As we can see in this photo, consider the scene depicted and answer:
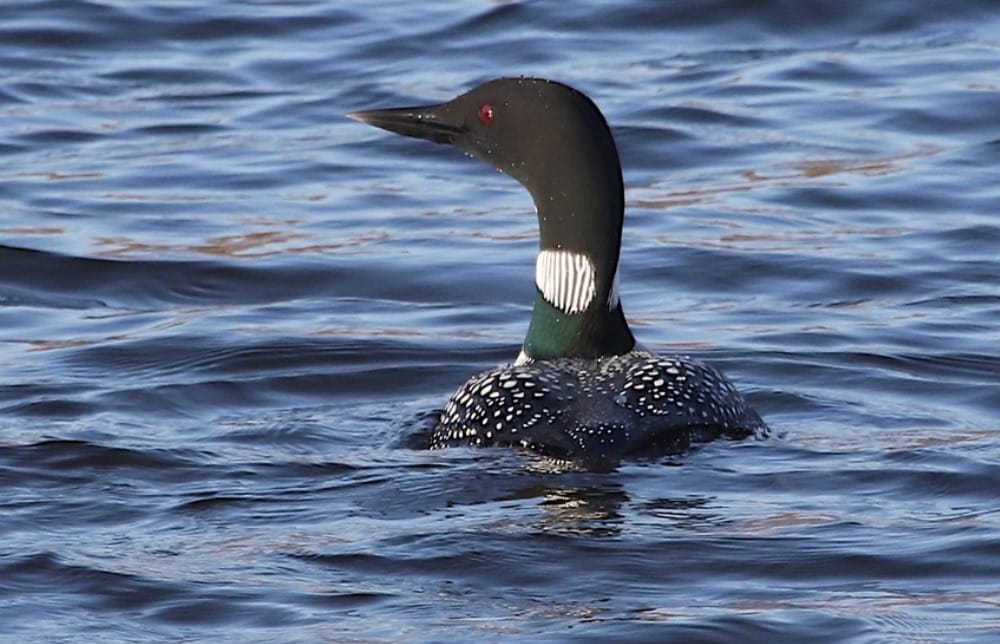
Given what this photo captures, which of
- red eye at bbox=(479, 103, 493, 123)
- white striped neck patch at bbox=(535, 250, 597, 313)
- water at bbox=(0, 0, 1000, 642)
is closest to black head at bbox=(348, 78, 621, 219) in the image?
red eye at bbox=(479, 103, 493, 123)

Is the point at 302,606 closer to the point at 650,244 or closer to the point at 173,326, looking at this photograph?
the point at 173,326

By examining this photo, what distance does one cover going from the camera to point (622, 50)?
1235 centimetres

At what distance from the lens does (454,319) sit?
7.82 metres

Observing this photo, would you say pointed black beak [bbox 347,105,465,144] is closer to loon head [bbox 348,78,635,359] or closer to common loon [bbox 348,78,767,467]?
common loon [bbox 348,78,767,467]

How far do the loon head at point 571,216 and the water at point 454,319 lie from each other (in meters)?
0.50

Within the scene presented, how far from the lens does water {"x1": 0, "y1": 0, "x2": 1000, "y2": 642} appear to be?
4.86 meters

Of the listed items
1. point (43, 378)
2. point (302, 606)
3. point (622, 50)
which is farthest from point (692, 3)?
point (302, 606)

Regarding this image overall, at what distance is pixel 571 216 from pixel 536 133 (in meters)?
0.24

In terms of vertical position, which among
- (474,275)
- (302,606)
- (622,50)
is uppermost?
(622,50)

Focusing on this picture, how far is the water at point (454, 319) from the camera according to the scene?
486cm

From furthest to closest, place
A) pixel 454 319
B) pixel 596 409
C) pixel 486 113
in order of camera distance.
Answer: pixel 454 319 → pixel 486 113 → pixel 596 409

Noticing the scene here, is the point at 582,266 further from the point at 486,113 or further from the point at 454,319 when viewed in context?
the point at 454,319

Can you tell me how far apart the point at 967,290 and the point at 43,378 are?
127 inches

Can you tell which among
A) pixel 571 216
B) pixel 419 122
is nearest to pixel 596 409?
pixel 571 216
